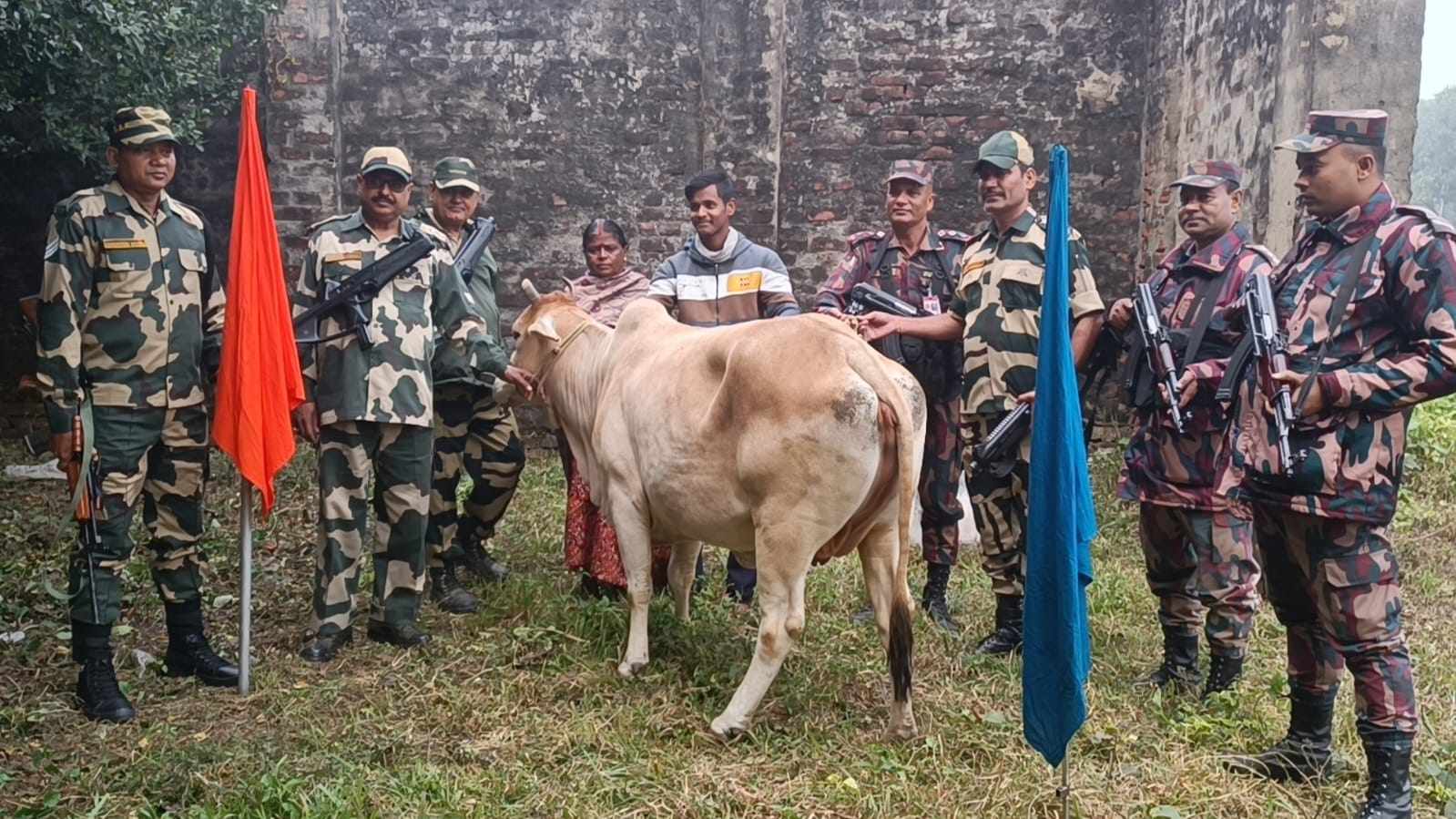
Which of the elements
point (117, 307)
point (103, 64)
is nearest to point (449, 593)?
point (117, 307)

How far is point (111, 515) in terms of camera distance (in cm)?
439

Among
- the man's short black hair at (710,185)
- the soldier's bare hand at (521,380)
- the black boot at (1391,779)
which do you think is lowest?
the black boot at (1391,779)

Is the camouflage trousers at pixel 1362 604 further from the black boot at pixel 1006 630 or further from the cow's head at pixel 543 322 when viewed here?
the cow's head at pixel 543 322

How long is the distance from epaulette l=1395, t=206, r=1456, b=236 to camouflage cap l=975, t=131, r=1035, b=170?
1.70 m

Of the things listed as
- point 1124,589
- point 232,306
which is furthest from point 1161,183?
point 232,306

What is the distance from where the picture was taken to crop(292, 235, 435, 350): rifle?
491 cm

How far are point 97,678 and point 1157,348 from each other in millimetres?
4298

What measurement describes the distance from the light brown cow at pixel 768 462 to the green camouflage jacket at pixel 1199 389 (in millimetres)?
1094

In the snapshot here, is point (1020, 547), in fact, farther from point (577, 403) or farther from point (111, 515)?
point (111, 515)

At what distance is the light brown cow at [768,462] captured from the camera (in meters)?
4.11

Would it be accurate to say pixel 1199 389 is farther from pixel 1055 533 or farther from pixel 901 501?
pixel 1055 533

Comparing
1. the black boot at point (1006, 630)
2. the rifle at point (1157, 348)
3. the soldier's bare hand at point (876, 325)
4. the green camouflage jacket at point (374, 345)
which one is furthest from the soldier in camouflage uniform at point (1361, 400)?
the green camouflage jacket at point (374, 345)

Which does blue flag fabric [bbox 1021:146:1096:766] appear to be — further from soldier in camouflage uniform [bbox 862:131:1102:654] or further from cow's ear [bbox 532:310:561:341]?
cow's ear [bbox 532:310:561:341]

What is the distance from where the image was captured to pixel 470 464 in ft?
20.0
